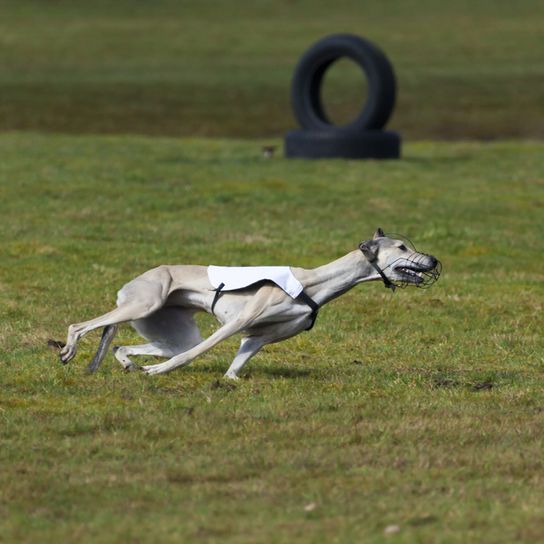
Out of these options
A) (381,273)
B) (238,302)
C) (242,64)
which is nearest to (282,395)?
(238,302)

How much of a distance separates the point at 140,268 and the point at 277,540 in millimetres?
11600

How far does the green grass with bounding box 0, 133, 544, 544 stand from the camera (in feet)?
26.8

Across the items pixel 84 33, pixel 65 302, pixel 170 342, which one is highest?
pixel 170 342

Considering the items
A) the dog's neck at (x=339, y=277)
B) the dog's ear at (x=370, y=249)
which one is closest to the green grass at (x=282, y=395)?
the dog's neck at (x=339, y=277)

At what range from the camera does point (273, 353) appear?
13.8 m

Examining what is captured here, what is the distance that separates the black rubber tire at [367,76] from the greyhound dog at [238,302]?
20.5 metres

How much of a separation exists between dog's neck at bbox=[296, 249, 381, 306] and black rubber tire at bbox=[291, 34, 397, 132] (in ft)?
67.6

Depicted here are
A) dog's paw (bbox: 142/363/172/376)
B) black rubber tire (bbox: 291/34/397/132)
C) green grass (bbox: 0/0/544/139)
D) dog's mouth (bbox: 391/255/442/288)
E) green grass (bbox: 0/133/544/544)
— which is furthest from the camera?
green grass (bbox: 0/0/544/139)

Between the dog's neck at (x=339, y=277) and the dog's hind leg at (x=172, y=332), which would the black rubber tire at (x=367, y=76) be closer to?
the dog's hind leg at (x=172, y=332)

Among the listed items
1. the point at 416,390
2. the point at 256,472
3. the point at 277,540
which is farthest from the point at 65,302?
the point at 277,540

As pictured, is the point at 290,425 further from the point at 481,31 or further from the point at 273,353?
the point at 481,31

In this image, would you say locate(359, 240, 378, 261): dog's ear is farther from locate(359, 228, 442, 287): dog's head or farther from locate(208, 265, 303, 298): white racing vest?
locate(208, 265, 303, 298): white racing vest

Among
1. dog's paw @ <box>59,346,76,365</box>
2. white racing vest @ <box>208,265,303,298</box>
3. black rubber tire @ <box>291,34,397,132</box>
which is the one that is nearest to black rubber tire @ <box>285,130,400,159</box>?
black rubber tire @ <box>291,34,397,132</box>

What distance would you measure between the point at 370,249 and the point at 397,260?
257 mm
